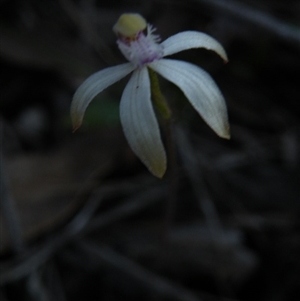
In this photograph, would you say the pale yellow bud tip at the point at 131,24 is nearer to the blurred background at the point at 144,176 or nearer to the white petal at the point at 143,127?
the white petal at the point at 143,127

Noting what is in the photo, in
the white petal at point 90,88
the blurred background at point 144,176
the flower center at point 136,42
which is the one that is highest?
the flower center at point 136,42

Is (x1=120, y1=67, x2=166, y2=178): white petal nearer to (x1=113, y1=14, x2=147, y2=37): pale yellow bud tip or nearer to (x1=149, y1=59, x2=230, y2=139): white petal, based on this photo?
(x1=149, y1=59, x2=230, y2=139): white petal

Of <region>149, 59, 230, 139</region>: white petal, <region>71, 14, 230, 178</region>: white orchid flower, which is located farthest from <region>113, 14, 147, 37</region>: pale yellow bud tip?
<region>149, 59, 230, 139</region>: white petal

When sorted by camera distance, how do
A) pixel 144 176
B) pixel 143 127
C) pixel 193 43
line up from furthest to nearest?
pixel 144 176 < pixel 193 43 < pixel 143 127

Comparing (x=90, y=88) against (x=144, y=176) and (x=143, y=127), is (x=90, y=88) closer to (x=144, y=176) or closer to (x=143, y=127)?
(x=143, y=127)

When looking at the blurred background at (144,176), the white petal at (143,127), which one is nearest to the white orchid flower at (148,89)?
the white petal at (143,127)

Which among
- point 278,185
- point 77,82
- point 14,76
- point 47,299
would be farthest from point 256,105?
point 47,299

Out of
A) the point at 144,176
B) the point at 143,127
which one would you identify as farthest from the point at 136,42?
the point at 144,176

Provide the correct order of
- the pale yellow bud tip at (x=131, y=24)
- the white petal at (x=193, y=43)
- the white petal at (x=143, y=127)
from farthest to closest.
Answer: the pale yellow bud tip at (x=131, y=24), the white petal at (x=193, y=43), the white petal at (x=143, y=127)
